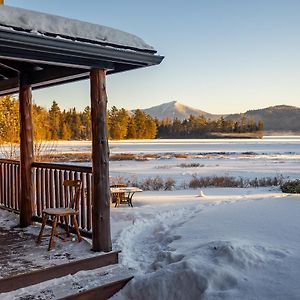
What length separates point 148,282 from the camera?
4.70m

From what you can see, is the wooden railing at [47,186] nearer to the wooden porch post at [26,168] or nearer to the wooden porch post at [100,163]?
the wooden porch post at [26,168]

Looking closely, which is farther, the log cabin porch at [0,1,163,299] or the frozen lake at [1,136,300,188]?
the frozen lake at [1,136,300,188]

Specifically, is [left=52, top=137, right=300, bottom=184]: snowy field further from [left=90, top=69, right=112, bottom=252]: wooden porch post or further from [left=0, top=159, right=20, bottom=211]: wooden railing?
[left=90, top=69, right=112, bottom=252]: wooden porch post

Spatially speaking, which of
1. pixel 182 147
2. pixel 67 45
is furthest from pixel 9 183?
pixel 182 147

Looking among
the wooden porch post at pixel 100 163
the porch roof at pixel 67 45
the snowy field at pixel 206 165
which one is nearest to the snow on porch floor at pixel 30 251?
the wooden porch post at pixel 100 163

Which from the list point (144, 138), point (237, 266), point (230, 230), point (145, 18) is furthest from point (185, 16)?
point (144, 138)

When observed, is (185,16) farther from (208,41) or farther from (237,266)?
(237,266)

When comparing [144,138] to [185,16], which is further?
[144,138]

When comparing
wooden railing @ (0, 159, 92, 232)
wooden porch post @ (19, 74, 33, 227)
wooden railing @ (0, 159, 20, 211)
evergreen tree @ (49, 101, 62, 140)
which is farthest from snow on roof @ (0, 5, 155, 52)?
evergreen tree @ (49, 101, 62, 140)

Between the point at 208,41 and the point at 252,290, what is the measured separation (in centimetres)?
1401

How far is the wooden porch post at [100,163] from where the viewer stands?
5.02 meters

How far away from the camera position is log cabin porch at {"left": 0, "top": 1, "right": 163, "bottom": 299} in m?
4.25

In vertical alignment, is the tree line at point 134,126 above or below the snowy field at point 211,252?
above

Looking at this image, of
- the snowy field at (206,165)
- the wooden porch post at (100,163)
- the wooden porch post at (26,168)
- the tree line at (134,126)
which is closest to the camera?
the wooden porch post at (100,163)
